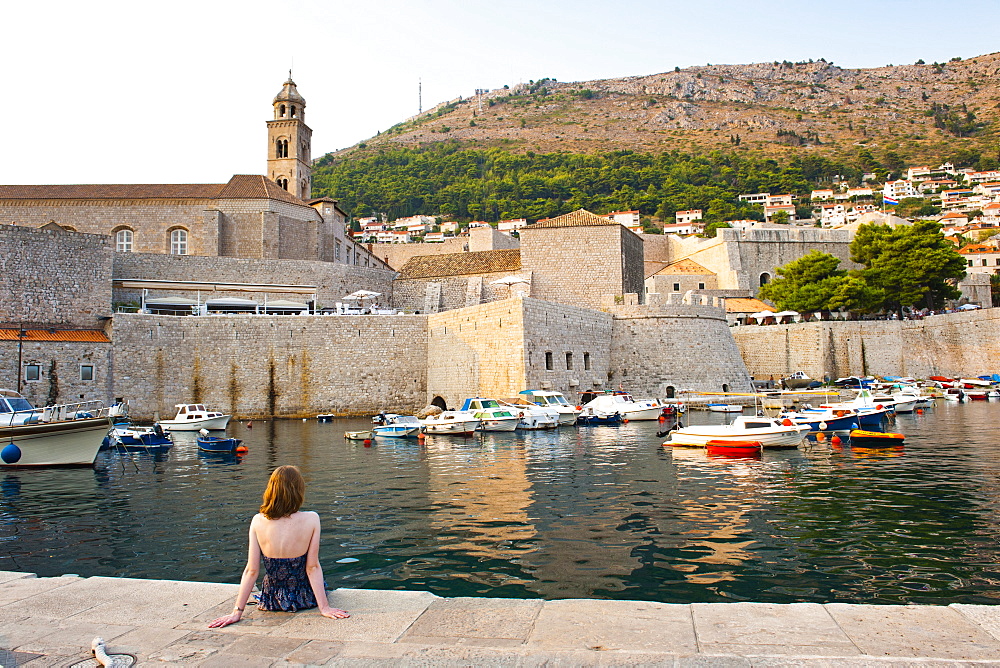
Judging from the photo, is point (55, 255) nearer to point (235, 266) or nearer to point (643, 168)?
point (235, 266)

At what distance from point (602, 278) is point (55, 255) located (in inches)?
911

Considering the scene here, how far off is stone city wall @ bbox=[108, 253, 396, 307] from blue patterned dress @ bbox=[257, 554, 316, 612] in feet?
100

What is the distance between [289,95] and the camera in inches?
1789

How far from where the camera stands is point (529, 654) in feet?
10.1

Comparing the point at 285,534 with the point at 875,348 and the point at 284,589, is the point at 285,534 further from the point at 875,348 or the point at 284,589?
the point at 875,348

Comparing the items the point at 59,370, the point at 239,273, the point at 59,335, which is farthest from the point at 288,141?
the point at 59,370

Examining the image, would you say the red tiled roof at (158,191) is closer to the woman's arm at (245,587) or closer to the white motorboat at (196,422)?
the white motorboat at (196,422)

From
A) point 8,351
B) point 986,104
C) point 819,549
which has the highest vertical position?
point 986,104

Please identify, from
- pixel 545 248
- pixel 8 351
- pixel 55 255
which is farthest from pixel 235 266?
pixel 545 248

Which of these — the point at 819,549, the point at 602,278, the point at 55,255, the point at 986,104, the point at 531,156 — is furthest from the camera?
the point at 986,104

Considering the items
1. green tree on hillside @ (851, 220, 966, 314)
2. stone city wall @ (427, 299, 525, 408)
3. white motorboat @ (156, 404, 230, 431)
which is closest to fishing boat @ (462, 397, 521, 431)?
stone city wall @ (427, 299, 525, 408)

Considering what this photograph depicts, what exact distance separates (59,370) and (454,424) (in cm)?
1481

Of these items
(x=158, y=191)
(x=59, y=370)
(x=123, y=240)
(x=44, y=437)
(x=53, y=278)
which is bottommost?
(x=44, y=437)

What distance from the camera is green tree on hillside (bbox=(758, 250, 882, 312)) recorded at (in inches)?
1592
